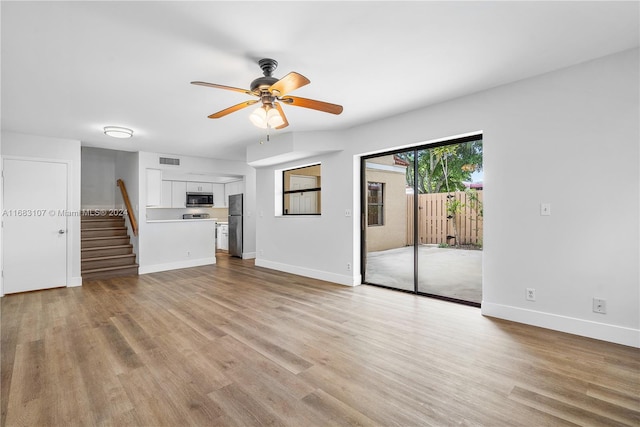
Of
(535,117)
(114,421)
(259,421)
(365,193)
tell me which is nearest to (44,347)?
(114,421)

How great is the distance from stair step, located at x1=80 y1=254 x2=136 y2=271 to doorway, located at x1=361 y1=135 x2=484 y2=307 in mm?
4989

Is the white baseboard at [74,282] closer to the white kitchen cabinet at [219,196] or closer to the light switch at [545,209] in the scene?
the white kitchen cabinet at [219,196]

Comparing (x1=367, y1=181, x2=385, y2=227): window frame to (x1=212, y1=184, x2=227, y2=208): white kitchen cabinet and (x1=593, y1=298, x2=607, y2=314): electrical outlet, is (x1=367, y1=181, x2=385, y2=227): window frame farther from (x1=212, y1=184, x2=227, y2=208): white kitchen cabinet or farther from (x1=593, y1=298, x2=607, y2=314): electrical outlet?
(x1=212, y1=184, x2=227, y2=208): white kitchen cabinet

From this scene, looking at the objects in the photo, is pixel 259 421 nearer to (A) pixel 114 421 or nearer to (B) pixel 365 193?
(A) pixel 114 421

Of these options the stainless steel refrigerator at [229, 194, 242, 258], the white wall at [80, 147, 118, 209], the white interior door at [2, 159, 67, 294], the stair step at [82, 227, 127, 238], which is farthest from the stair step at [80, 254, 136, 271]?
the white wall at [80, 147, 118, 209]

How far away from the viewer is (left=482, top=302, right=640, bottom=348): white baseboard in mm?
2633

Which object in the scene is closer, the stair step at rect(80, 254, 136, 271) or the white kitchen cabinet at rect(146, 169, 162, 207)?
the stair step at rect(80, 254, 136, 271)

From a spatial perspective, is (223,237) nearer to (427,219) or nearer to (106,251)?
(106,251)

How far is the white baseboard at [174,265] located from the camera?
6311 millimetres

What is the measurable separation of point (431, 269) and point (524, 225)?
1.45 m

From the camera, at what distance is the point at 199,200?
28.4ft

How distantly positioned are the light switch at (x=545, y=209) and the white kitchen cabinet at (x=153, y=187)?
6.91m

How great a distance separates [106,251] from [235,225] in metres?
3.03

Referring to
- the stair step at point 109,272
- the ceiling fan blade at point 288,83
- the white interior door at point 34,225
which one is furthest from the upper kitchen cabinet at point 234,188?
the ceiling fan blade at point 288,83
